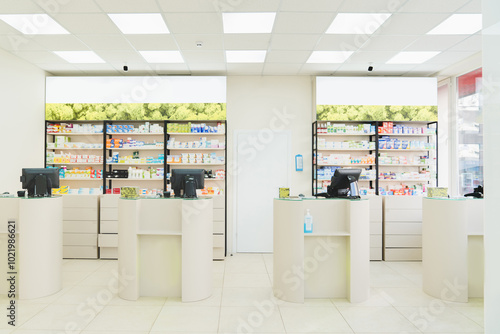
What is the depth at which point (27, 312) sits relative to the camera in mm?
3479

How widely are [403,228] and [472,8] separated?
3545 mm

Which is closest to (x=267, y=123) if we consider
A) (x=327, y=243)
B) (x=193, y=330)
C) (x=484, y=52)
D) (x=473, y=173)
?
(x=327, y=243)

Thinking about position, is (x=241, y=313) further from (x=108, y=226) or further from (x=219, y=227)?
(x=108, y=226)

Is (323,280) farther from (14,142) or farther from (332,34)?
(14,142)

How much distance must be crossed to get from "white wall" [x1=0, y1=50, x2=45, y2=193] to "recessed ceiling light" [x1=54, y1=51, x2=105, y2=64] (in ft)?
2.48

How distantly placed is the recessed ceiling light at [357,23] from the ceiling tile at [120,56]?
3049 millimetres

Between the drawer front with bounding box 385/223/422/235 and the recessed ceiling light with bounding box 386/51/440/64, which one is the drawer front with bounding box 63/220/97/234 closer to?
the drawer front with bounding box 385/223/422/235

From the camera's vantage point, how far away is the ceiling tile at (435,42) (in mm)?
4684

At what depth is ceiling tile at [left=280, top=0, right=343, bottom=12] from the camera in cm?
372

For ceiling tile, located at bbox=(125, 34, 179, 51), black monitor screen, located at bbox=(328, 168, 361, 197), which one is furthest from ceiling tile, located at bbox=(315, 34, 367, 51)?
ceiling tile, located at bbox=(125, 34, 179, 51)

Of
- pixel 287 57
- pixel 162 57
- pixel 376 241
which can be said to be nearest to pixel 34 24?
pixel 162 57

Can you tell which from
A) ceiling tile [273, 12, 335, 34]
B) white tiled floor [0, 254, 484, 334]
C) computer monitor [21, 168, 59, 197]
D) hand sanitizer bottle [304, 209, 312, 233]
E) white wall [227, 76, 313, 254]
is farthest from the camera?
white wall [227, 76, 313, 254]

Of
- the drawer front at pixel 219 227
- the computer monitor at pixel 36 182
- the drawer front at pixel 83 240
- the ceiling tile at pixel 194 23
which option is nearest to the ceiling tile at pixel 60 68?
the computer monitor at pixel 36 182

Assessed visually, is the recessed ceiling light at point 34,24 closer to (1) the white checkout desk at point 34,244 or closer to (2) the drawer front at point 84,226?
(1) the white checkout desk at point 34,244
